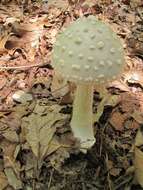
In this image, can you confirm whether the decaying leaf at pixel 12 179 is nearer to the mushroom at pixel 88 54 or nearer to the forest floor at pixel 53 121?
the forest floor at pixel 53 121

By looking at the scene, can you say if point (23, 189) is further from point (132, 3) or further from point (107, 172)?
→ point (132, 3)

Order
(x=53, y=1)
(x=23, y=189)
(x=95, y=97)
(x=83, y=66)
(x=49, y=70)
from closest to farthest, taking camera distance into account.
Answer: (x=83, y=66), (x=23, y=189), (x=95, y=97), (x=49, y=70), (x=53, y=1)

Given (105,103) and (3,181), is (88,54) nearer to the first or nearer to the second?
(105,103)

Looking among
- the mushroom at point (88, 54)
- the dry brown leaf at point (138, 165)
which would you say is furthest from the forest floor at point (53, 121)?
the mushroom at point (88, 54)

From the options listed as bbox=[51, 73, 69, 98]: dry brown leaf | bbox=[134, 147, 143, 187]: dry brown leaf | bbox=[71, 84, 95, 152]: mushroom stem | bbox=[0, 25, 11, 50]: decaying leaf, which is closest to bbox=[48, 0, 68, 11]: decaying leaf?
bbox=[0, 25, 11, 50]: decaying leaf

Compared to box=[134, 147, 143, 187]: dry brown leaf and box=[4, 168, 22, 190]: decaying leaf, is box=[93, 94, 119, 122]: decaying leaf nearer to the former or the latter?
box=[134, 147, 143, 187]: dry brown leaf

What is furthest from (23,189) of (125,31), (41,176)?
(125,31)
